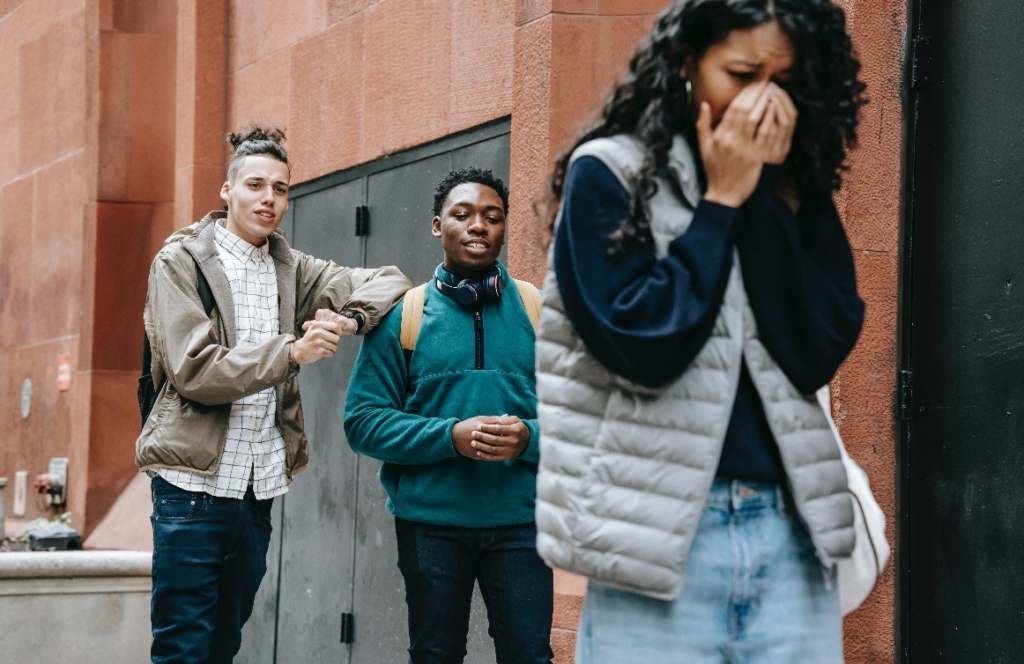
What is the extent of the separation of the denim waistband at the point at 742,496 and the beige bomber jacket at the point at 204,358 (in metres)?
2.24

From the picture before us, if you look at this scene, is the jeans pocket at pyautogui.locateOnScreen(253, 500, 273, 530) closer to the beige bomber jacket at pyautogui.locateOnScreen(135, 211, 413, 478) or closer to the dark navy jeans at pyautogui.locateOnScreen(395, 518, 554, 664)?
the beige bomber jacket at pyautogui.locateOnScreen(135, 211, 413, 478)

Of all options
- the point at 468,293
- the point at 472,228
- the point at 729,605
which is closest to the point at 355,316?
the point at 468,293

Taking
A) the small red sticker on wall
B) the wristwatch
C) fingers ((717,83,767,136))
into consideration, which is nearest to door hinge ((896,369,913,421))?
the wristwatch

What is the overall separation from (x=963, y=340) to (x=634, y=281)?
2778mm

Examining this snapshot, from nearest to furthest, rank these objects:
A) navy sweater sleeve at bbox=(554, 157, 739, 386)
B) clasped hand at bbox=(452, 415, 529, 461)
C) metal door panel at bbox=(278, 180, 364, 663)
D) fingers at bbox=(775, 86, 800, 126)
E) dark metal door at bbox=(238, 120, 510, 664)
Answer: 1. navy sweater sleeve at bbox=(554, 157, 739, 386)
2. fingers at bbox=(775, 86, 800, 126)
3. clasped hand at bbox=(452, 415, 529, 461)
4. dark metal door at bbox=(238, 120, 510, 664)
5. metal door panel at bbox=(278, 180, 364, 663)

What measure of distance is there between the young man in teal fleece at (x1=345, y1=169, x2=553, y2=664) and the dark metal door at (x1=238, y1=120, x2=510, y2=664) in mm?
1908

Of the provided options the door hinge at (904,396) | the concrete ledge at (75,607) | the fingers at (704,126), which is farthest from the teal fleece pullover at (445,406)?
the concrete ledge at (75,607)

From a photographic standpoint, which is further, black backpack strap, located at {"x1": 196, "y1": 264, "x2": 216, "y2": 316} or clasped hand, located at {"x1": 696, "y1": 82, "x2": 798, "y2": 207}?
black backpack strap, located at {"x1": 196, "y1": 264, "x2": 216, "y2": 316}

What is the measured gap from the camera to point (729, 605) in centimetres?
236

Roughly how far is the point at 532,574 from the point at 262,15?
19.8ft

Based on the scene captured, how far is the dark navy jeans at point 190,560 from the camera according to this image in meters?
4.50

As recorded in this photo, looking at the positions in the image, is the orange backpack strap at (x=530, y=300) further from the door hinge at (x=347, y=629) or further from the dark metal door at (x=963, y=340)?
the door hinge at (x=347, y=629)

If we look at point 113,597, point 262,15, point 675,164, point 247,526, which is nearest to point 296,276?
point 247,526

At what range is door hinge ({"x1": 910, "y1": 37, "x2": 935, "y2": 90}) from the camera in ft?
16.2
